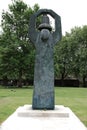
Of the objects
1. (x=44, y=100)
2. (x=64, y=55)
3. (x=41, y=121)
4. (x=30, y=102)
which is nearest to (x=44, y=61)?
(x=44, y=100)

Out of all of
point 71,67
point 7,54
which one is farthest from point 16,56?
point 71,67

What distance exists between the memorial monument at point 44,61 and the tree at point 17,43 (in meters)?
31.5

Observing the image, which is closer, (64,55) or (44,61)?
(44,61)

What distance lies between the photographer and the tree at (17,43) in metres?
42.1

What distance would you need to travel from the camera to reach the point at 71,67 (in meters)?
55.8

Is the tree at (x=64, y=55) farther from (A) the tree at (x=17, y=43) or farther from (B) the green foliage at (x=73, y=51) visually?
(A) the tree at (x=17, y=43)

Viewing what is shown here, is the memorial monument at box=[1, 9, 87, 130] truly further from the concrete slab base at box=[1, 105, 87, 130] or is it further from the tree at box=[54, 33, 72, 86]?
the tree at box=[54, 33, 72, 86]

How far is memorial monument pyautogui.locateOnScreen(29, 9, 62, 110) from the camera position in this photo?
32.0ft

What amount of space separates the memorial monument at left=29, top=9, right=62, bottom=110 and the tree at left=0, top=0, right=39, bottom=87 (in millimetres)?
31462

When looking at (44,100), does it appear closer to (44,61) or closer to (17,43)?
Answer: (44,61)

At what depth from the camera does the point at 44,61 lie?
996 centimetres

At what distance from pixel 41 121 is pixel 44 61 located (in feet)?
7.03

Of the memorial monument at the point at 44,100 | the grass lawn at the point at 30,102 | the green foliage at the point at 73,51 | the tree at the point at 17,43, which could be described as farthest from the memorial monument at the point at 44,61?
the green foliage at the point at 73,51

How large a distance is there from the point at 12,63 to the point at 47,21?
104 feet
